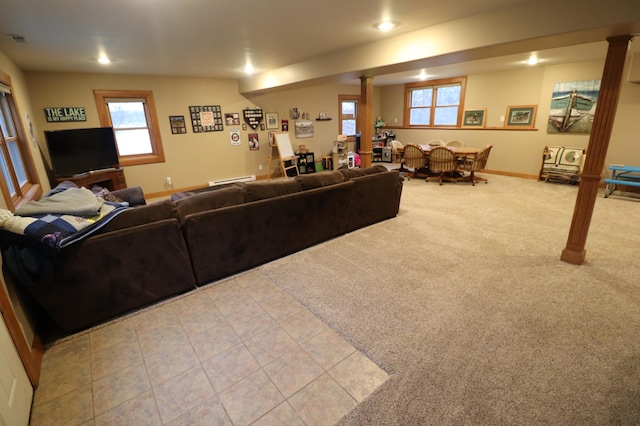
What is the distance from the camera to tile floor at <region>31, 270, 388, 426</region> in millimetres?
1591

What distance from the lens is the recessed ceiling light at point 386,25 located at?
3.08 metres

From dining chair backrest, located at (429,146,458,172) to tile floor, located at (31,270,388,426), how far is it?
502 centimetres

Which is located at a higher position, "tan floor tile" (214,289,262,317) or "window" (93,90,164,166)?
"window" (93,90,164,166)

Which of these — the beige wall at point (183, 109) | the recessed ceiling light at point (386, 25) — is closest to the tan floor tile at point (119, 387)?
the recessed ceiling light at point (386, 25)

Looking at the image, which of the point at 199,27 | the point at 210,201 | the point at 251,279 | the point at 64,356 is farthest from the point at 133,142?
the point at 64,356

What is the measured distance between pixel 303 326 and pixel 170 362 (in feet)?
2.97

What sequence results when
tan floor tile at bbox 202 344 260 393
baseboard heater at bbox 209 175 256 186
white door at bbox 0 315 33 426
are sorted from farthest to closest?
baseboard heater at bbox 209 175 256 186
tan floor tile at bbox 202 344 260 393
white door at bbox 0 315 33 426

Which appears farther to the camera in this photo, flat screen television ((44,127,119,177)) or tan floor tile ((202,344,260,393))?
flat screen television ((44,127,119,177))

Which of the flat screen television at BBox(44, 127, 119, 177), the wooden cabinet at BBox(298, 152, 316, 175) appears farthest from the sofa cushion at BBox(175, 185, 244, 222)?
the wooden cabinet at BBox(298, 152, 316, 175)

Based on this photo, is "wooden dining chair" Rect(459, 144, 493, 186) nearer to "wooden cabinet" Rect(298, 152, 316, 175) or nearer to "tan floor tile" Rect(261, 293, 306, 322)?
"wooden cabinet" Rect(298, 152, 316, 175)

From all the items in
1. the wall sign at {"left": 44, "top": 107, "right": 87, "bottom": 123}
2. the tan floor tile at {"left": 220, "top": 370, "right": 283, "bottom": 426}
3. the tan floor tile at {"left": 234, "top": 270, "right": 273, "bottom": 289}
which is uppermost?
the wall sign at {"left": 44, "top": 107, "right": 87, "bottom": 123}

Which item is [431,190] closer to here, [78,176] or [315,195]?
[315,195]

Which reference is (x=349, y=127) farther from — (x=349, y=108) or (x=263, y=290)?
(x=263, y=290)

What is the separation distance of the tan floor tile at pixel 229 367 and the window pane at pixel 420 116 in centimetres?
838
